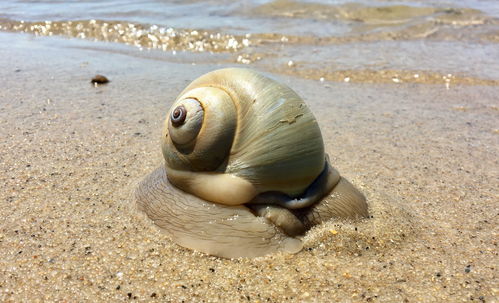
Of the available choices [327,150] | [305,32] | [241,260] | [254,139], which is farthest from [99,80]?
[305,32]

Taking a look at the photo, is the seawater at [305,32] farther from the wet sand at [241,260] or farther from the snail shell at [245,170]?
the snail shell at [245,170]

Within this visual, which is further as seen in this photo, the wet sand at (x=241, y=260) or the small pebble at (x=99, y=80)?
the small pebble at (x=99, y=80)

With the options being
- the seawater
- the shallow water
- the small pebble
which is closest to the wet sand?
the shallow water

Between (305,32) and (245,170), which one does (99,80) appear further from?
(305,32)

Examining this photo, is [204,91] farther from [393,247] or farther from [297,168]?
[393,247]

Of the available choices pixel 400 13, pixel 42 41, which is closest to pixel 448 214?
pixel 42 41

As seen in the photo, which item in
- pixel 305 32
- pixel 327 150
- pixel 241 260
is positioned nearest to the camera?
pixel 241 260

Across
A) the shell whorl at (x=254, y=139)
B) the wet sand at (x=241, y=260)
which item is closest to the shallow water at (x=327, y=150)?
the wet sand at (x=241, y=260)
